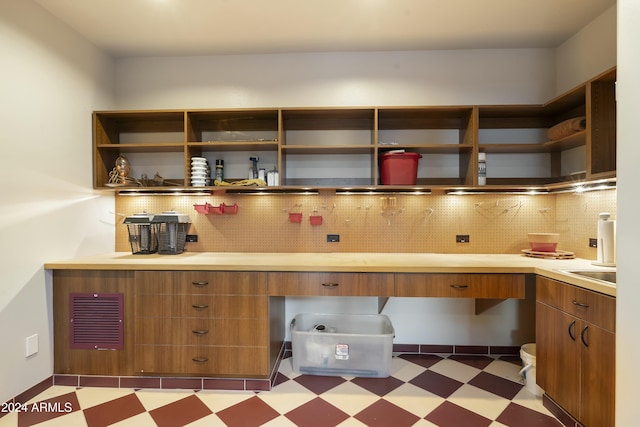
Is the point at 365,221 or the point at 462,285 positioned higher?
the point at 365,221

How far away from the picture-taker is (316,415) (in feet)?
5.75

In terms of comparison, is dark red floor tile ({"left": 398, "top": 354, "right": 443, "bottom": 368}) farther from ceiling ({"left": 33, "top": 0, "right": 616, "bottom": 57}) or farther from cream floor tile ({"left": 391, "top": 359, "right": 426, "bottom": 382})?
ceiling ({"left": 33, "top": 0, "right": 616, "bottom": 57})

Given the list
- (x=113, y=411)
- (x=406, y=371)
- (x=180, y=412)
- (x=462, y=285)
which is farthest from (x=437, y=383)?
(x=113, y=411)

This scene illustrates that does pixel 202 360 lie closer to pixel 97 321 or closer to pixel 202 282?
pixel 202 282

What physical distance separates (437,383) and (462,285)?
0.76m

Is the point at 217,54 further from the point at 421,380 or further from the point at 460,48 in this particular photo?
the point at 421,380

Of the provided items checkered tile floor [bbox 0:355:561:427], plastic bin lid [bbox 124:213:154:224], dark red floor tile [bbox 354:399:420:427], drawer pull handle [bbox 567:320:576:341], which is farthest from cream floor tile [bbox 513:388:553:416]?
plastic bin lid [bbox 124:213:154:224]

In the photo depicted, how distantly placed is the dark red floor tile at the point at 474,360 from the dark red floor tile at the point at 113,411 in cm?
232

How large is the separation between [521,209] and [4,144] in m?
3.68

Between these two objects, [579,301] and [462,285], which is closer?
[579,301]

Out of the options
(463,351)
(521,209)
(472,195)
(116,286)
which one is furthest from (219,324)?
(521,209)

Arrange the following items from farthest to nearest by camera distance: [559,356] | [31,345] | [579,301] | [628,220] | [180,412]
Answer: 1. [31,345]
2. [180,412]
3. [559,356]
4. [579,301]
5. [628,220]

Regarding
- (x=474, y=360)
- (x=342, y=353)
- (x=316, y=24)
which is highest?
(x=316, y=24)

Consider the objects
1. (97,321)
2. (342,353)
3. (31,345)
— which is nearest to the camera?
(31,345)
